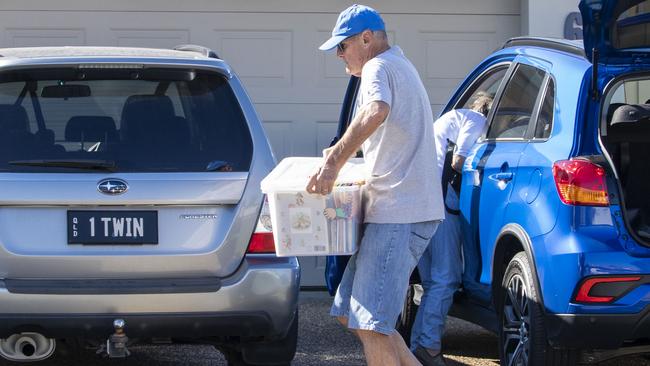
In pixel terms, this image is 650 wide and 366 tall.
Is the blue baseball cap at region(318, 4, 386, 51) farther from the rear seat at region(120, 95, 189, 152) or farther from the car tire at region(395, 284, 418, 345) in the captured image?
the car tire at region(395, 284, 418, 345)

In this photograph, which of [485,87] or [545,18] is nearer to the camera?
[485,87]

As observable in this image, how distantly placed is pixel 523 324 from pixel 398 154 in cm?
110

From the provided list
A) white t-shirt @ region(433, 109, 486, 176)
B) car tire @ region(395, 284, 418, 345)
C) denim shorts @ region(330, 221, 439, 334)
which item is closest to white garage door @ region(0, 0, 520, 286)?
car tire @ region(395, 284, 418, 345)

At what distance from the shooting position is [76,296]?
473 cm

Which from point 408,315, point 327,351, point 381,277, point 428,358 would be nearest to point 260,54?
point 327,351

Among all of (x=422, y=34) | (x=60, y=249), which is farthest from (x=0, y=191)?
(x=422, y=34)

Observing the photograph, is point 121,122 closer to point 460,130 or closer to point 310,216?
point 310,216

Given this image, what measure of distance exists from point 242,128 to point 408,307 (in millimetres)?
2007

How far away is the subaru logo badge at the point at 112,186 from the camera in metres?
4.80

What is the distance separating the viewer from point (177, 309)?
4.77m

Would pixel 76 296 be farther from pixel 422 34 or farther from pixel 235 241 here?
pixel 422 34

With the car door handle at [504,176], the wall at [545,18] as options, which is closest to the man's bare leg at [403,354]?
the car door handle at [504,176]

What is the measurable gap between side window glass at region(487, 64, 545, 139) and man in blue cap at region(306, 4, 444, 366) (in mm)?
1075

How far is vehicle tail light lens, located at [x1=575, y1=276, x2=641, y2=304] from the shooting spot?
4.69m
